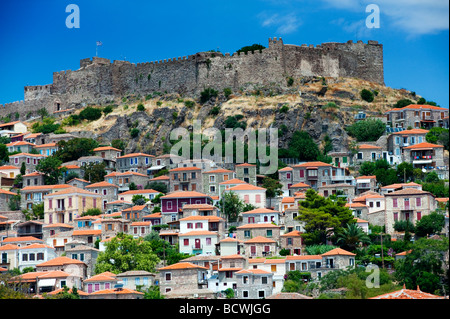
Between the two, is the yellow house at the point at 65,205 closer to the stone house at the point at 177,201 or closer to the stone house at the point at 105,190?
the stone house at the point at 105,190

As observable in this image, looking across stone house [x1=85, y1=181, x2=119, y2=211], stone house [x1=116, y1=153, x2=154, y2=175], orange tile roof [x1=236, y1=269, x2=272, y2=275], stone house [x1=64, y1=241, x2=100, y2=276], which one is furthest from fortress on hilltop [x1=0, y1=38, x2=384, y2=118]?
orange tile roof [x1=236, y1=269, x2=272, y2=275]

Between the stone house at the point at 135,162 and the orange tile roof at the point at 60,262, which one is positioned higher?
the stone house at the point at 135,162

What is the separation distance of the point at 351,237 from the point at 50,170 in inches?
845

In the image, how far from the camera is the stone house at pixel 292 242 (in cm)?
3688

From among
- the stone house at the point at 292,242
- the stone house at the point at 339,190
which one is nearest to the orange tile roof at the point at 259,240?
the stone house at the point at 292,242

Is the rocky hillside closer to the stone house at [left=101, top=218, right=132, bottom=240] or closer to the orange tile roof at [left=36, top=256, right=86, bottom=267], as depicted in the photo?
the stone house at [left=101, top=218, right=132, bottom=240]

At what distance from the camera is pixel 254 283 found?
3194 cm

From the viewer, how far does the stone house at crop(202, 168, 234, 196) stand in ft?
151

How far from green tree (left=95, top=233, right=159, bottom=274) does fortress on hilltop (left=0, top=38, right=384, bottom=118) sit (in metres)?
25.0

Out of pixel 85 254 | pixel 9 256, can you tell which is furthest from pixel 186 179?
pixel 9 256

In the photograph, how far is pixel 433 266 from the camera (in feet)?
98.3

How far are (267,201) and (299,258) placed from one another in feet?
34.5

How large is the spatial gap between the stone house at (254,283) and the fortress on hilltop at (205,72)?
2714cm

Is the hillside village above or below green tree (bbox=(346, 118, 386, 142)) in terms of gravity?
below
